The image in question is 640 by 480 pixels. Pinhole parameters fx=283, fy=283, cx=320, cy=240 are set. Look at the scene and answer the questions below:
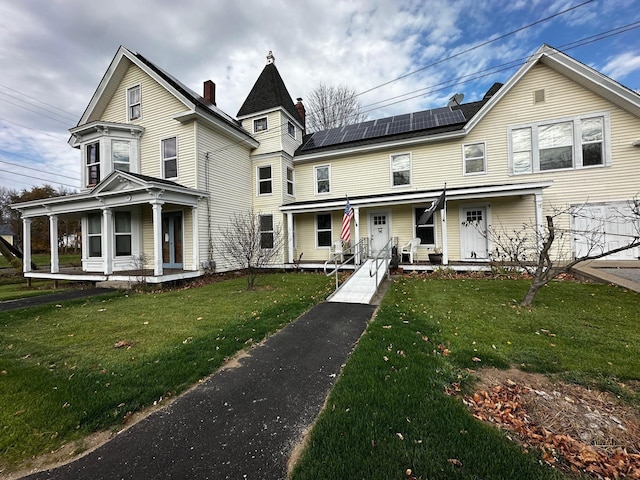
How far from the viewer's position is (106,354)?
14.7 feet

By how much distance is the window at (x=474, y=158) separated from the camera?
13.0m

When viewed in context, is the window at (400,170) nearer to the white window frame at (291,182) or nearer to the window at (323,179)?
the window at (323,179)

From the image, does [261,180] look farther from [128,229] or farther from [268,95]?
[128,229]

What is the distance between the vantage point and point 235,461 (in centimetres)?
231

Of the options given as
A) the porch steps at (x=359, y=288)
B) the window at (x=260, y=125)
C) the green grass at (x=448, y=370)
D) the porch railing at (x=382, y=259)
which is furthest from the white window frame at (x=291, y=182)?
the green grass at (x=448, y=370)

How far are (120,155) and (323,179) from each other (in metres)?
10.2

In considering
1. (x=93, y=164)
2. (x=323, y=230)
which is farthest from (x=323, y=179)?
(x=93, y=164)

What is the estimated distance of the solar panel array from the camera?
47.7 ft

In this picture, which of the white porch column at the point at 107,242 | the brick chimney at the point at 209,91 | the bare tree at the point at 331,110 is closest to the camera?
the white porch column at the point at 107,242

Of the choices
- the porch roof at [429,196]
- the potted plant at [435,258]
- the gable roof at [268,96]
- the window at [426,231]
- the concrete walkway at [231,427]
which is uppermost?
the gable roof at [268,96]

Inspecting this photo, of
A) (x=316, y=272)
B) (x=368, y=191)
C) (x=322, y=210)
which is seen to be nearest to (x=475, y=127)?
(x=368, y=191)

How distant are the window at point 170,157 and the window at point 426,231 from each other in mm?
11616

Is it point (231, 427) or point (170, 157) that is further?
point (170, 157)

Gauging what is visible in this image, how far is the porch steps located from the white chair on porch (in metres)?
2.66
